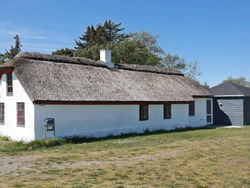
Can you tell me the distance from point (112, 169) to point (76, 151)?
398 centimetres

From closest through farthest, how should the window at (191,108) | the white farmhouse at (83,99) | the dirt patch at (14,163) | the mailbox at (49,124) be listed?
1. the dirt patch at (14,163)
2. the mailbox at (49,124)
3. the white farmhouse at (83,99)
4. the window at (191,108)

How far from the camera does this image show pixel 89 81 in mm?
18578

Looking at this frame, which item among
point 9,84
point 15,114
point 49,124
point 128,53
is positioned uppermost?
point 128,53

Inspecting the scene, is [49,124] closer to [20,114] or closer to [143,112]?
[20,114]

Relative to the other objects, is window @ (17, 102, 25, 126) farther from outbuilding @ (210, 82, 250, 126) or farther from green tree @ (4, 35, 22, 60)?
green tree @ (4, 35, 22, 60)

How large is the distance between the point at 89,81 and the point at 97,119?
2665 mm

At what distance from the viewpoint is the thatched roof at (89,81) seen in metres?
15.6

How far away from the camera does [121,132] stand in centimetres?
1898

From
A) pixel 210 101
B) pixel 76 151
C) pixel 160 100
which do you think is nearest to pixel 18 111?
pixel 76 151

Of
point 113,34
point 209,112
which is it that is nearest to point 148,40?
point 113,34

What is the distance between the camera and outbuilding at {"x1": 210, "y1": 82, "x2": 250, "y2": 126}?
25.8 metres

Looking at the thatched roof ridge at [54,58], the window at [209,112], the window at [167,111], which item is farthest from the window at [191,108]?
the thatched roof ridge at [54,58]

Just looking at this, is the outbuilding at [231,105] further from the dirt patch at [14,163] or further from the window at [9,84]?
the dirt patch at [14,163]

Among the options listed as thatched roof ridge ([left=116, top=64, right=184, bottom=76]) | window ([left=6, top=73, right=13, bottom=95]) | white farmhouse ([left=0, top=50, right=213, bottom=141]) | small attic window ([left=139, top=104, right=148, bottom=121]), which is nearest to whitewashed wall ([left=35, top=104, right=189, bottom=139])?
white farmhouse ([left=0, top=50, right=213, bottom=141])
